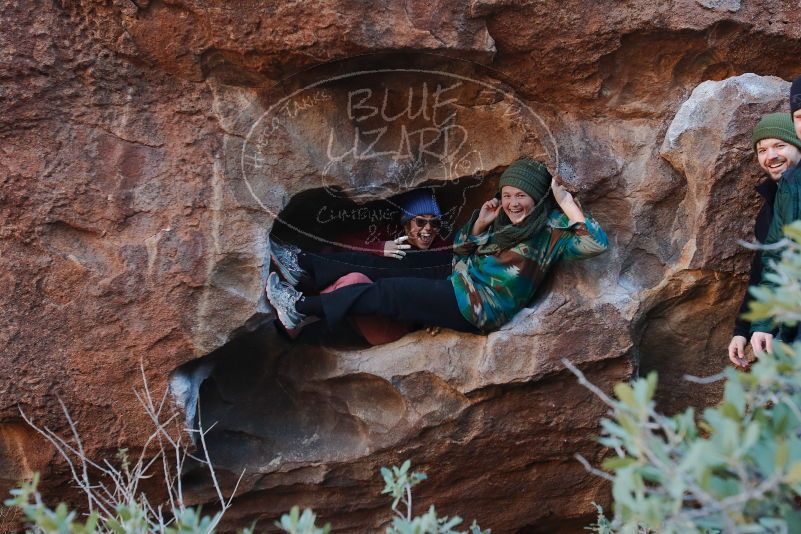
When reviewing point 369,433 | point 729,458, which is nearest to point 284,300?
point 369,433

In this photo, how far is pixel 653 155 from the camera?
10.5 ft

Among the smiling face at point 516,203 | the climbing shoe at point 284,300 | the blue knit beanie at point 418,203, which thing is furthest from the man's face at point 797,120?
the climbing shoe at point 284,300

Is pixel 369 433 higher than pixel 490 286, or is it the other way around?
pixel 490 286

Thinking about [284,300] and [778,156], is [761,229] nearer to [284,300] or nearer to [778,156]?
[778,156]

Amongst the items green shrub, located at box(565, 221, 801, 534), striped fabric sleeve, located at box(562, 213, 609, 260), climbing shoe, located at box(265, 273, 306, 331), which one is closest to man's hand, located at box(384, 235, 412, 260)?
climbing shoe, located at box(265, 273, 306, 331)

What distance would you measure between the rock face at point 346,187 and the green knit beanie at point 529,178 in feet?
0.26

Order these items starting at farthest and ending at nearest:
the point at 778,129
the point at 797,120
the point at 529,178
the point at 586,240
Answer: the point at 529,178 → the point at 586,240 → the point at 778,129 → the point at 797,120

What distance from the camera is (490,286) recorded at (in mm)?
3186

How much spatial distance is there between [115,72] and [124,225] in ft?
1.68

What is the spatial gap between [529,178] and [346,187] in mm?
667

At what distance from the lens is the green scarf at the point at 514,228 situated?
10.4 feet

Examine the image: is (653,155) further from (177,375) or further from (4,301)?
(4,301)

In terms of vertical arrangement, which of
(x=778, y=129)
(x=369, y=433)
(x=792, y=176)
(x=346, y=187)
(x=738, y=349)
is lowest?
(x=369, y=433)

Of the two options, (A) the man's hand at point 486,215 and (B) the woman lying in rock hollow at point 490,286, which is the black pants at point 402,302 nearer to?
(B) the woman lying in rock hollow at point 490,286
